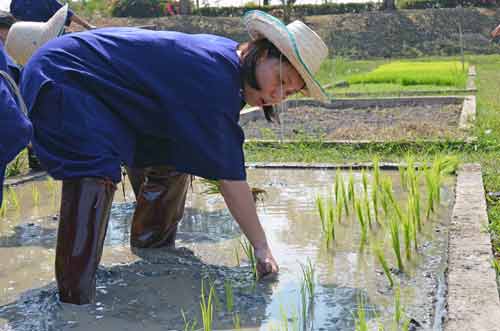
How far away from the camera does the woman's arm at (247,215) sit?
283 cm

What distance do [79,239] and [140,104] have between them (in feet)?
1.81

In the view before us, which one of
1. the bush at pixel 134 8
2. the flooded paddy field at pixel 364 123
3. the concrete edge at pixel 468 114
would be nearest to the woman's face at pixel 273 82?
the flooded paddy field at pixel 364 123

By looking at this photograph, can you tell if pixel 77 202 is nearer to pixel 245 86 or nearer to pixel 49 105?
pixel 49 105

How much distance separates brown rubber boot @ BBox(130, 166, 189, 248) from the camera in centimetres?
346

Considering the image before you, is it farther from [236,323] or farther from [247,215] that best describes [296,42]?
[236,323]

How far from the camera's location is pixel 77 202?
2.69 meters

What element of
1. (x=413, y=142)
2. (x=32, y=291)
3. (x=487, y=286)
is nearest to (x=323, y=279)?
(x=487, y=286)

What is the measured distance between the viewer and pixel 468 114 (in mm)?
7656

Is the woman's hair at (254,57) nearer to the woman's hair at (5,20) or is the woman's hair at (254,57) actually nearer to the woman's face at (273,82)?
the woman's face at (273,82)

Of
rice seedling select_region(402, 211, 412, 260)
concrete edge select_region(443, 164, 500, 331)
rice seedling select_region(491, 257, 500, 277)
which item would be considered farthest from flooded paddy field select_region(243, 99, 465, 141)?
rice seedling select_region(491, 257, 500, 277)

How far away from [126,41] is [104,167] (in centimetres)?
51

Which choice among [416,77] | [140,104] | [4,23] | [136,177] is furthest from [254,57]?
[416,77]

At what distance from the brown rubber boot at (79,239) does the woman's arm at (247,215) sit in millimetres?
472

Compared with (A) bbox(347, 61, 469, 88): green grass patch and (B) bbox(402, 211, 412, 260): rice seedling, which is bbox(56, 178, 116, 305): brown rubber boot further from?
(A) bbox(347, 61, 469, 88): green grass patch
